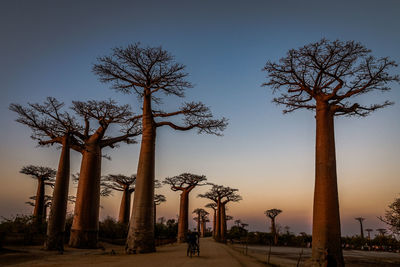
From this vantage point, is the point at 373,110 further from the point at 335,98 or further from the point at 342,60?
the point at 342,60

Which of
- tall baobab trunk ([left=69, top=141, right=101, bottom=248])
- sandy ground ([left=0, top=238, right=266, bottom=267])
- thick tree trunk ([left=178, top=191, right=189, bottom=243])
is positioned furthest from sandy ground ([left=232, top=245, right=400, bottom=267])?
thick tree trunk ([left=178, top=191, right=189, bottom=243])

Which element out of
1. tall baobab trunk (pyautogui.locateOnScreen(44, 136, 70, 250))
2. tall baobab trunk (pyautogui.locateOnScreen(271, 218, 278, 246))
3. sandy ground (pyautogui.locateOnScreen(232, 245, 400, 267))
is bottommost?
tall baobab trunk (pyautogui.locateOnScreen(271, 218, 278, 246))

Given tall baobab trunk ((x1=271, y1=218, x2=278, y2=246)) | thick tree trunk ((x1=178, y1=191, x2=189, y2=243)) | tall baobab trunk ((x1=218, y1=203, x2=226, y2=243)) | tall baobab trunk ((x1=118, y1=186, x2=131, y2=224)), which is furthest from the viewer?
tall baobab trunk ((x1=271, y1=218, x2=278, y2=246))

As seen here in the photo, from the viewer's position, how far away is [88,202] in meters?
16.3

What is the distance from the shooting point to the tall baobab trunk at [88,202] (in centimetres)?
1577

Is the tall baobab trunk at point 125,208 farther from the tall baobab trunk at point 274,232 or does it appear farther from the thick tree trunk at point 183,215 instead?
the tall baobab trunk at point 274,232

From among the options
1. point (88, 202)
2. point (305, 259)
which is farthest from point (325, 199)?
point (88, 202)

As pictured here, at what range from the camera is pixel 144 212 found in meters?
12.3

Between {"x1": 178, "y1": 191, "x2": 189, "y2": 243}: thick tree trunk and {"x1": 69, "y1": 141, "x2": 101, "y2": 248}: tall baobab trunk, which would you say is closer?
{"x1": 69, "y1": 141, "x2": 101, "y2": 248}: tall baobab trunk

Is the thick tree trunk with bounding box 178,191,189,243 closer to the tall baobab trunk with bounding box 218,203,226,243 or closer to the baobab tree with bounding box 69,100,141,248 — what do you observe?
the tall baobab trunk with bounding box 218,203,226,243

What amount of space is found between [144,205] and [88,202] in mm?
5595

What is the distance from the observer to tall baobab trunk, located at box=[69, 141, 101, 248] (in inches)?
621

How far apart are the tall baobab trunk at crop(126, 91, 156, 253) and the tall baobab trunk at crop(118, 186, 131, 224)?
783 inches

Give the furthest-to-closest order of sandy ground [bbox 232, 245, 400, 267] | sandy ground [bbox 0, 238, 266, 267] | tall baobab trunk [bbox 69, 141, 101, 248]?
tall baobab trunk [bbox 69, 141, 101, 248], sandy ground [bbox 232, 245, 400, 267], sandy ground [bbox 0, 238, 266, 267]
